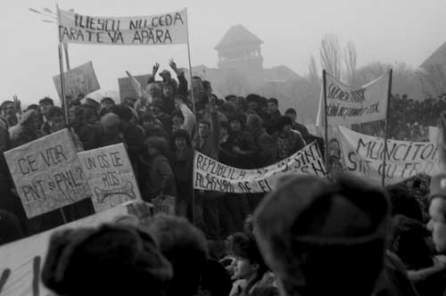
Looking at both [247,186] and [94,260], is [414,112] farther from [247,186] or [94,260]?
[94,260]

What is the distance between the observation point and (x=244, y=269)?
15.1ft

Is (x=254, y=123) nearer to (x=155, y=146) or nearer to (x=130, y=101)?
(x=155, y=146)

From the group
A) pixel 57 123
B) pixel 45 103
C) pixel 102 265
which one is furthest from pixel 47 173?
pixel 102 265

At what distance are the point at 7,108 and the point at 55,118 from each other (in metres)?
1.73

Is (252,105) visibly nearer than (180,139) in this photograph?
No

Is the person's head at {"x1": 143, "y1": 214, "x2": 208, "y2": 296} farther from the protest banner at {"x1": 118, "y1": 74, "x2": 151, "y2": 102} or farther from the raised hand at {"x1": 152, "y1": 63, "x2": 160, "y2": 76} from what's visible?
the protest banner at {"x1": 118, "y1": 74, "x2": 151, "y2": 102}

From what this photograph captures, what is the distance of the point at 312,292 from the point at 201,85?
9770 mm

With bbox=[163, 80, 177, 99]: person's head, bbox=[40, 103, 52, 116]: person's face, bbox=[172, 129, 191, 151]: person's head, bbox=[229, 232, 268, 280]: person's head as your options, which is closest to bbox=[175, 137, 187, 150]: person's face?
bbox=[172, 129, 191, 151]: person's head

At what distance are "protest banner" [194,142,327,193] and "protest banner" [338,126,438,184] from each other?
37 centimetres

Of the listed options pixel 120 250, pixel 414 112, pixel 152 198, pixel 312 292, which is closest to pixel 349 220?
pixel 312 292

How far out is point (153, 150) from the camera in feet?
30.6

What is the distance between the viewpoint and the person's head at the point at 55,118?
31.9ft

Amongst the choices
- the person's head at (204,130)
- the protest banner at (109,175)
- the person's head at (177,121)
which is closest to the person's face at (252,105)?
the person's head at (177,121)

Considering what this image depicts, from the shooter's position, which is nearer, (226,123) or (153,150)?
(153,150)
